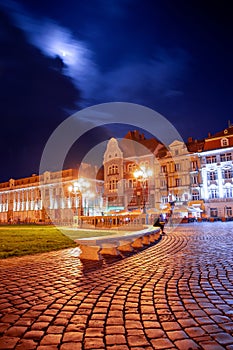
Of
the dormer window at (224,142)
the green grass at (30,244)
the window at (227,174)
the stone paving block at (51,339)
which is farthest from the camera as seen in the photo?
the dormer window at (224,142)

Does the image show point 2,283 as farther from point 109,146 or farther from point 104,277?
point 109,146

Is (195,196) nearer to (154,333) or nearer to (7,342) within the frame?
(154,333)

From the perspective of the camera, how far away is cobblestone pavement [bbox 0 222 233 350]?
9.57 feet

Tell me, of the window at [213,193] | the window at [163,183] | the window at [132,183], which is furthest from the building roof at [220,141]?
the window at [132,183]

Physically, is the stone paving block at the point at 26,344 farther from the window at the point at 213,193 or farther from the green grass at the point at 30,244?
the window at the point at 213,193

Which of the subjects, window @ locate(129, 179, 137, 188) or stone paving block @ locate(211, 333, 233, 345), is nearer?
stone paving block @ locate(211, 333, 233, 345)

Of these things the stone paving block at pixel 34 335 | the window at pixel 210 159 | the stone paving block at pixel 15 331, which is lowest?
the stone paving block at pixel 34 335

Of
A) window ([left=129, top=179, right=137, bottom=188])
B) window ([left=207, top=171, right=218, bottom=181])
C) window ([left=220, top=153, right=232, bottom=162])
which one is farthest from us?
window ([left=129, top=179, right=137, bottom=188])

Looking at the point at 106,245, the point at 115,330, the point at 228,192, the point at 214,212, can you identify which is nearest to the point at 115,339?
the point at 115,330

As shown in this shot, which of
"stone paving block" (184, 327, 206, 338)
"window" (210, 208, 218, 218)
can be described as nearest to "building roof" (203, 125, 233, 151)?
"window" (210, 208, 218, 218)

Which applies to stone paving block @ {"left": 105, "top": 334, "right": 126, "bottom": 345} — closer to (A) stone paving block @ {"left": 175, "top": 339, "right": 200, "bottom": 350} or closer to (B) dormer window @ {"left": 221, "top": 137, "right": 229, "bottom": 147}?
(A) stone paving block @ {"left": 175, "top": 339, "right": 200, "bottom": 350}

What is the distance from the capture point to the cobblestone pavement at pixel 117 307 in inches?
115

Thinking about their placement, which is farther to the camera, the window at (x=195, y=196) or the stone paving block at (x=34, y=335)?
the window at (x=195, y=196)

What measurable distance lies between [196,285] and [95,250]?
3.72 meters
